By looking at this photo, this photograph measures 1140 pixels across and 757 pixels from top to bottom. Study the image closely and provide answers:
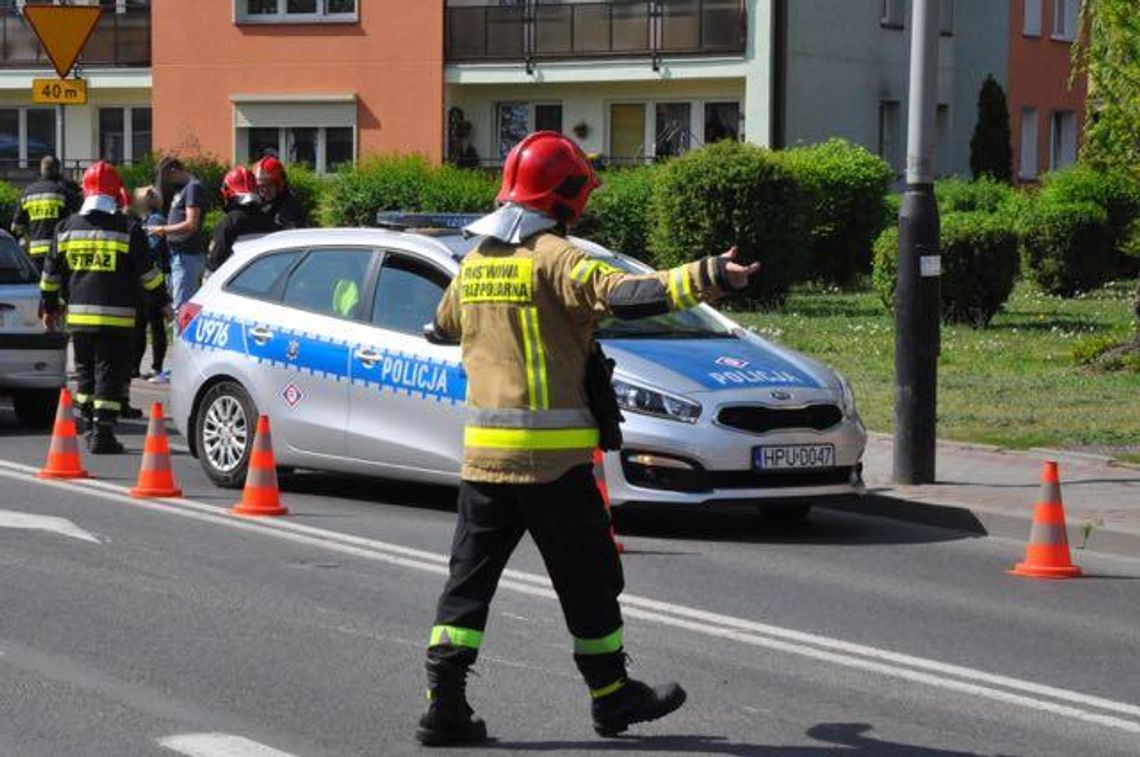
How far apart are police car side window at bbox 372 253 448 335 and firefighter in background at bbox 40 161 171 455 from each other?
9.59ft

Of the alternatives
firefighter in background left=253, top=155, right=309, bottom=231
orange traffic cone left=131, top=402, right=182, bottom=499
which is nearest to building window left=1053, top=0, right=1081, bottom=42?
firefighter in background left=253, top=155, right=309, bottom=231

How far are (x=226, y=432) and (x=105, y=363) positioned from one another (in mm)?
1997

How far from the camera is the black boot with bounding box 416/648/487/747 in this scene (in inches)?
278

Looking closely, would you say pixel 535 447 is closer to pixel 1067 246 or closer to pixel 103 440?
pixel 103 440

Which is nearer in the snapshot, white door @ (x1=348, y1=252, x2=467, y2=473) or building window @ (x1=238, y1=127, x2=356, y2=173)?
white door @ (x1=348, y1=252, x2=467, y2=473)

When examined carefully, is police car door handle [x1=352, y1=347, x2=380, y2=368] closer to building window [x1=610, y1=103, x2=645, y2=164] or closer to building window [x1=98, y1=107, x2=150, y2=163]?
building window [x1=610, y1=103, x2=645, y2=164]

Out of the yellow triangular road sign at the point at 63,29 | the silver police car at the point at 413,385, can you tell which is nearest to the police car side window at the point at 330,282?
the silver police car at the point at 413,385

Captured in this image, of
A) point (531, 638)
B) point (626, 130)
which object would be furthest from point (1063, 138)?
point (531, 638)

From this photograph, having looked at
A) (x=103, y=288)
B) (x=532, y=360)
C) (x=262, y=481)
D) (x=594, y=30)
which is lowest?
(x=262, y=481)

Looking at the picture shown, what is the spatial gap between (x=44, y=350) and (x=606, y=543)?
10.4 m

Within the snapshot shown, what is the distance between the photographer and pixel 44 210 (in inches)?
800

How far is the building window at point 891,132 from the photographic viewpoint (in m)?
44.8

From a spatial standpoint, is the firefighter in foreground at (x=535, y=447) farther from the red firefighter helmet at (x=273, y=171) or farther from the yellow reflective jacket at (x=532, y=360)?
the red firefighter helmet at (x=273, y=171)

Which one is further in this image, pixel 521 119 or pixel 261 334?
pixel 521 119
